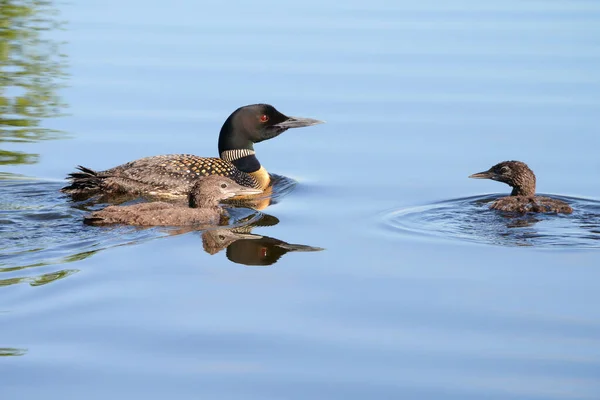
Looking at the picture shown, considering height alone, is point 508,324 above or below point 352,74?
below

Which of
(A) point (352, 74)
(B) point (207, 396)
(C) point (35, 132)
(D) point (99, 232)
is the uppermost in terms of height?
(A) point (352, 74)

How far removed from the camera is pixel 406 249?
8.25 m

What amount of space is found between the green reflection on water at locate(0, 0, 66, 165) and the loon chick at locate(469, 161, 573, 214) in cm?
434

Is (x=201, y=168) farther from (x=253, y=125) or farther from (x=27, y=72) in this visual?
(x=27, y=72)

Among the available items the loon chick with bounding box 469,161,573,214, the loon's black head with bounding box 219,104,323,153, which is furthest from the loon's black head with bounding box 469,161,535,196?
the loon's black head with bounding box 219,104,323,153

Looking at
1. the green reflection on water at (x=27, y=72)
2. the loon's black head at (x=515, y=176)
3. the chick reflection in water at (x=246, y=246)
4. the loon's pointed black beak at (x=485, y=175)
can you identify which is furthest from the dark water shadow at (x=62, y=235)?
the loon's black head at (x=515, y=176)

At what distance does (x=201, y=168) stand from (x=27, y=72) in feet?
15.9

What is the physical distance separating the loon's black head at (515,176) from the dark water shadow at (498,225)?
0.37m

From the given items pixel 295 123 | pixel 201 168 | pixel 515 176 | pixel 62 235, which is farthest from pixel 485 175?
pixel 62 235

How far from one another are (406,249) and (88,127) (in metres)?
4.96

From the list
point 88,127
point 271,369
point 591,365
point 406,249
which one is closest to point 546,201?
point 406,249

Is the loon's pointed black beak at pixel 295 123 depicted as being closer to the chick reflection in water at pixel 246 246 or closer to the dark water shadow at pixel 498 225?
the dark water shadow at pixel 498 225

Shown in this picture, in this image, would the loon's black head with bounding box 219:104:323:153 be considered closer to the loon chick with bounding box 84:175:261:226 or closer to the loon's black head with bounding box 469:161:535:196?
the loon chick with bounding box 84:175:261:226

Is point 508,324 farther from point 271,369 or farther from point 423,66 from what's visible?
point 423,66
